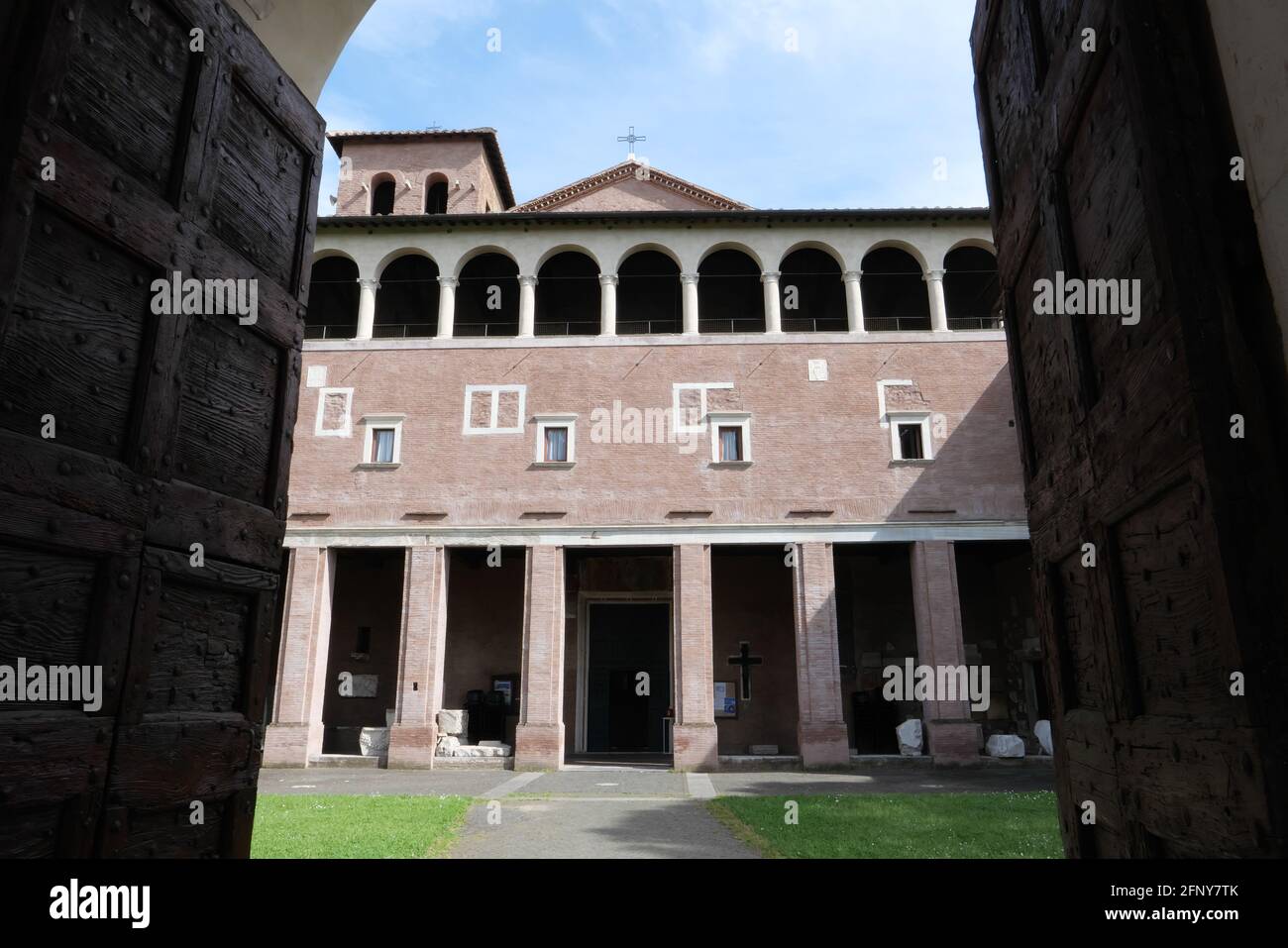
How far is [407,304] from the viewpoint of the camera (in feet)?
88.5

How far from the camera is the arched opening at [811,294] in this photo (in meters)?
25.4

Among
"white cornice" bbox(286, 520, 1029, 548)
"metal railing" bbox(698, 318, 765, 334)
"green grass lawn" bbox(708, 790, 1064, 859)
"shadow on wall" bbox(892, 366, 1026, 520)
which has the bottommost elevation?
"green grass lawn" bbox(708, 790, 1064, 859)

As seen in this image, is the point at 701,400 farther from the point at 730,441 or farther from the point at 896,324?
the point at 896,324

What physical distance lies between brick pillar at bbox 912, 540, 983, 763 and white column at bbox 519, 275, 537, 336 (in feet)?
37.5

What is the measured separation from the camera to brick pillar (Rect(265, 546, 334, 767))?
20.6 m

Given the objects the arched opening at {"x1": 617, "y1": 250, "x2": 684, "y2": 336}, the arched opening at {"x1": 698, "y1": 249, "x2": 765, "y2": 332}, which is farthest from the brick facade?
the arched opening at {"x1": 617, "y1": 250, "x2": 684, "y2": 336}

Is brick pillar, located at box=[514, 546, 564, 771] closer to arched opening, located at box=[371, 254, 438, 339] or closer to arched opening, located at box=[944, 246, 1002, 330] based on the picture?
arched opening, located at box=[371, 254, 438, 339]

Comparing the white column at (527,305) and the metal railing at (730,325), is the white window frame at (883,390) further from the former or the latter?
the white column at (527,305)

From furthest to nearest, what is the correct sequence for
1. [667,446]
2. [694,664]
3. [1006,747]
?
[667,446], [694,664], [1006,747]

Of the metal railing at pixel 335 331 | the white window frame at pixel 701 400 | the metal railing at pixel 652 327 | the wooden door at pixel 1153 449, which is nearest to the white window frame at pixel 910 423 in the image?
the white window frame at pixel 701 400

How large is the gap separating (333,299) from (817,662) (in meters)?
17.4

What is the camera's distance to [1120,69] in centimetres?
283

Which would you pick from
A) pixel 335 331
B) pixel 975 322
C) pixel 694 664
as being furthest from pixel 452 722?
pixel 975 322
